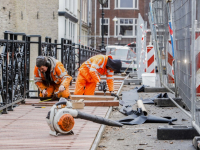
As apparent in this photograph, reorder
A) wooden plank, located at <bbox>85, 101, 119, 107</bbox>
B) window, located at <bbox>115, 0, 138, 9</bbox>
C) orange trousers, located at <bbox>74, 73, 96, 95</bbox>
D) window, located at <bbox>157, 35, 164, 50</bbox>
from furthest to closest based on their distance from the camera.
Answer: window, located at <bbox>115, 0, 138, 9</bbox>
window, located at <bbox>157, 35, 164, 50</bbox>
orange trousers, located at <bbox>74, 73, 96, 95</bbox>
wooden plank, located at <bbox>85, 101, 119, 107</bbox>

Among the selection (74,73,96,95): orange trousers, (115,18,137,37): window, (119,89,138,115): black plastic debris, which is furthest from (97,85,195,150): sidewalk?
(115,18,137,37): window

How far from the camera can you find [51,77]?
358 inches

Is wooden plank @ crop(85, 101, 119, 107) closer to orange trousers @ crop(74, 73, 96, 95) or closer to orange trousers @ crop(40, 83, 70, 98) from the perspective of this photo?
orange trousers @ crop(40, 83, 70, 98)

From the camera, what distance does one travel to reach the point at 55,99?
378 inches

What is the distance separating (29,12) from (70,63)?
62.6 ft

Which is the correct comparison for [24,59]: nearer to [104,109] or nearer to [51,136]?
[104,109]

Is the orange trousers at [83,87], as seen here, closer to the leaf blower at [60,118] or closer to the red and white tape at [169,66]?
the red and white tape at [169,66]

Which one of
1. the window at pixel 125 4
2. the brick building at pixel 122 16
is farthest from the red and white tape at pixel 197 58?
the window at pixel 125 4

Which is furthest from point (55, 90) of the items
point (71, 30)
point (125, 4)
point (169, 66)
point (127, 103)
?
point (125, 4)

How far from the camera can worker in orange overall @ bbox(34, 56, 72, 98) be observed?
8503 mm

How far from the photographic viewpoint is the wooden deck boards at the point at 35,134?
507 centimetres

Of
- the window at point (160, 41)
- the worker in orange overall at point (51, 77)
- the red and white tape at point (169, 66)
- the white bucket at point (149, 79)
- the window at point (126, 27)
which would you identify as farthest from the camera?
the window at point (126, 27)

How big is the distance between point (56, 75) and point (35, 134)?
3.26m

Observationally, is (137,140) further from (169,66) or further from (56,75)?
(169,66)
